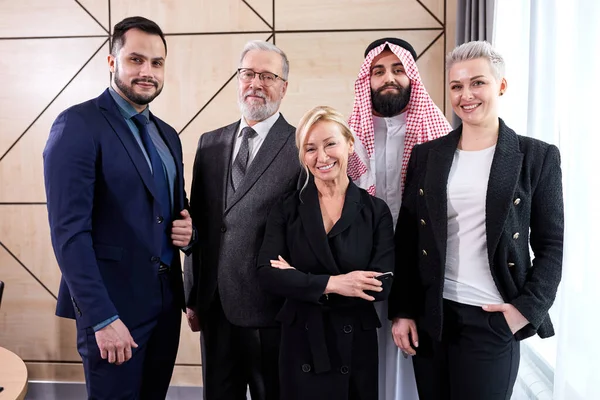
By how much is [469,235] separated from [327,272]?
495 mm

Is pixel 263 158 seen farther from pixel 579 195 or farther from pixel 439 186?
pixel 579 195

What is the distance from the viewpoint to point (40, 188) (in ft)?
11.6

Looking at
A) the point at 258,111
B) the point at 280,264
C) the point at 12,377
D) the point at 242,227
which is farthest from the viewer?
the point at 258,111

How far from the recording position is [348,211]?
1826mm

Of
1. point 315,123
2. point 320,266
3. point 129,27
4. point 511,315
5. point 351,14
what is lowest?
point 511,315

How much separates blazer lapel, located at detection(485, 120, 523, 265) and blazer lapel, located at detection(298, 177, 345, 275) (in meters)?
0.52

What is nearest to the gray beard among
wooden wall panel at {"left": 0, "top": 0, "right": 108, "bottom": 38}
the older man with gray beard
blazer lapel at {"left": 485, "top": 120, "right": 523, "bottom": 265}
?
the older man with gray beard

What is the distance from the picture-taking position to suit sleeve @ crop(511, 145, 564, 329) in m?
1.62

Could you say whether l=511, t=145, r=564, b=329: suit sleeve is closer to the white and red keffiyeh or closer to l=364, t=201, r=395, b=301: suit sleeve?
l=364, t=201, r=395, b=301: suit sleeve

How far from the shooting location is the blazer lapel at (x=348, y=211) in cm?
181

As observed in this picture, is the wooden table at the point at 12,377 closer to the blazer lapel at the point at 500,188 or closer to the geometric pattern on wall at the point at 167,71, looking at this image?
the blazer lapel at the point at 500,188

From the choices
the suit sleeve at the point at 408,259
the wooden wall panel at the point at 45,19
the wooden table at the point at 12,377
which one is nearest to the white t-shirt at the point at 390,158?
the suit sleeve at the point at 408,259

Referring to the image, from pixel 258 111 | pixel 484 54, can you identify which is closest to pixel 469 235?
pixel 484 54

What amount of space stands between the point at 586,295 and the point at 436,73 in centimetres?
191
